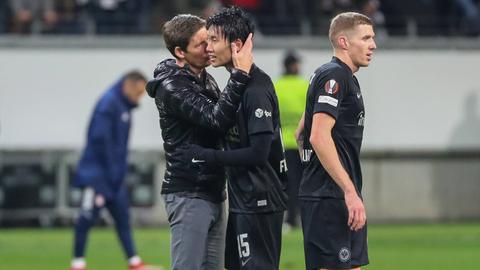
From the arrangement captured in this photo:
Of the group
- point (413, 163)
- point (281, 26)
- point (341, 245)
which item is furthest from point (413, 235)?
point (341, 245)

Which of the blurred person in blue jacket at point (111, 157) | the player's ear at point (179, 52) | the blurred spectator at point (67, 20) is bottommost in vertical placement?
the blurred person in blue jacket at point (111, 157)

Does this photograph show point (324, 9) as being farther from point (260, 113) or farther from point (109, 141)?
point (260, 113)

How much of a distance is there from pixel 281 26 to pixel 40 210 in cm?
564

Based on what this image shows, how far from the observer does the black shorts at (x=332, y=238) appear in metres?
8.55

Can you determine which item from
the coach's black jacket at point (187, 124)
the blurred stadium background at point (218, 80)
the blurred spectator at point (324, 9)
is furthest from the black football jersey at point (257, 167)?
the blurred spectator at point (324, 9)

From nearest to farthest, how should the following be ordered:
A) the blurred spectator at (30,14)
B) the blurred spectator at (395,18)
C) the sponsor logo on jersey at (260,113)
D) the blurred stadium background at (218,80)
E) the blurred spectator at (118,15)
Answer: the sponsor logo on jersey at (260,113) → the blurred stadium background at (218,80) → the blurred spectator at (30,14) → the blurred spectator at (118,15) → the blurred spectator at (395,18)

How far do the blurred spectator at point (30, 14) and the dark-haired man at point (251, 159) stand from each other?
15607 mm

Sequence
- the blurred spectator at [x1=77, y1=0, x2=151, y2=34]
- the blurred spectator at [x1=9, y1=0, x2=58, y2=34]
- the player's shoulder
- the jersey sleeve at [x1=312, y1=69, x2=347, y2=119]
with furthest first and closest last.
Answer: the blurred spectator at [x1=77, y1=0, x2=151, y2=34], the blurred spectator at [x1=9, y1=0, x2=58, y2=34], the jersey sleeve at [x1=312, y1=69, x2=347, y2=119], the player's shoulder

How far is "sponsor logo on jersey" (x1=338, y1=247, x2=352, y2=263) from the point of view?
8.53 metres

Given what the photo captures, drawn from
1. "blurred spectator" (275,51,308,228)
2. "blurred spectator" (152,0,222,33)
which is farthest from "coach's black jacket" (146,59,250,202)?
"blurred spectator" (152,0,222,33)

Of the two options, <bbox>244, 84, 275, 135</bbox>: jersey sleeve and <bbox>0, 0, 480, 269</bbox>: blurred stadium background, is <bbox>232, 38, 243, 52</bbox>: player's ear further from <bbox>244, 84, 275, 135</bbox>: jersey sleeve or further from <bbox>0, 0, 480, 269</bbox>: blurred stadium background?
<bbox>0, 0, 480, 269</bbox>: blurred stadium background

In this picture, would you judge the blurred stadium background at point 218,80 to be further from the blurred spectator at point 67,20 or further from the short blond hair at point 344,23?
the short blond hair at point 344,23

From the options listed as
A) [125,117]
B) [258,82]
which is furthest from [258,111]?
[125,117]

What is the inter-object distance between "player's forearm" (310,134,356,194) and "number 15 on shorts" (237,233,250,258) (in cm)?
66
